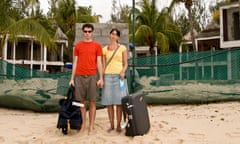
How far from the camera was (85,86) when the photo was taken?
4473mm

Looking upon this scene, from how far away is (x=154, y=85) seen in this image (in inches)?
324

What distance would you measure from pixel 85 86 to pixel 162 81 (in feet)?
13.4

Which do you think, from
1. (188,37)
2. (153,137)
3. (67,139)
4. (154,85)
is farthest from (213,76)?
(188,37)

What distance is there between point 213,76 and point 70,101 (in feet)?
15.1

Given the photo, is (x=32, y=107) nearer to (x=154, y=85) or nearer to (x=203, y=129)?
(x=154, y=85)

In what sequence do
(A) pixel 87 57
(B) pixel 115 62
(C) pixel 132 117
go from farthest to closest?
1. (B) pixel 115 62
2. (A) pixel 87 57
3. (C) pixel 132 117

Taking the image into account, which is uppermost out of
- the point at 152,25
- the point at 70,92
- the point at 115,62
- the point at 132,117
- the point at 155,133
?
the point at 152,25

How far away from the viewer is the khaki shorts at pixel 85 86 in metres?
4.45

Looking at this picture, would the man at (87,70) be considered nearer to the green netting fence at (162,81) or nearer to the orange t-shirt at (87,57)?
the orange t-shirt at (87,57)

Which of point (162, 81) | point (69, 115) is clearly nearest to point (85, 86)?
point (69, 115)

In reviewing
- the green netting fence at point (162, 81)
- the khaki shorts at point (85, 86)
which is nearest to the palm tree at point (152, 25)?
the green netting fence at point (162, 81)

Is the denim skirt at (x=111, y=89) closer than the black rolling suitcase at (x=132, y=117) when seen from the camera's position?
No

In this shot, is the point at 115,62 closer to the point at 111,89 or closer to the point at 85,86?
the point at 111,89

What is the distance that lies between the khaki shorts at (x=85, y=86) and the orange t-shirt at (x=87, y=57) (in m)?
0.07
